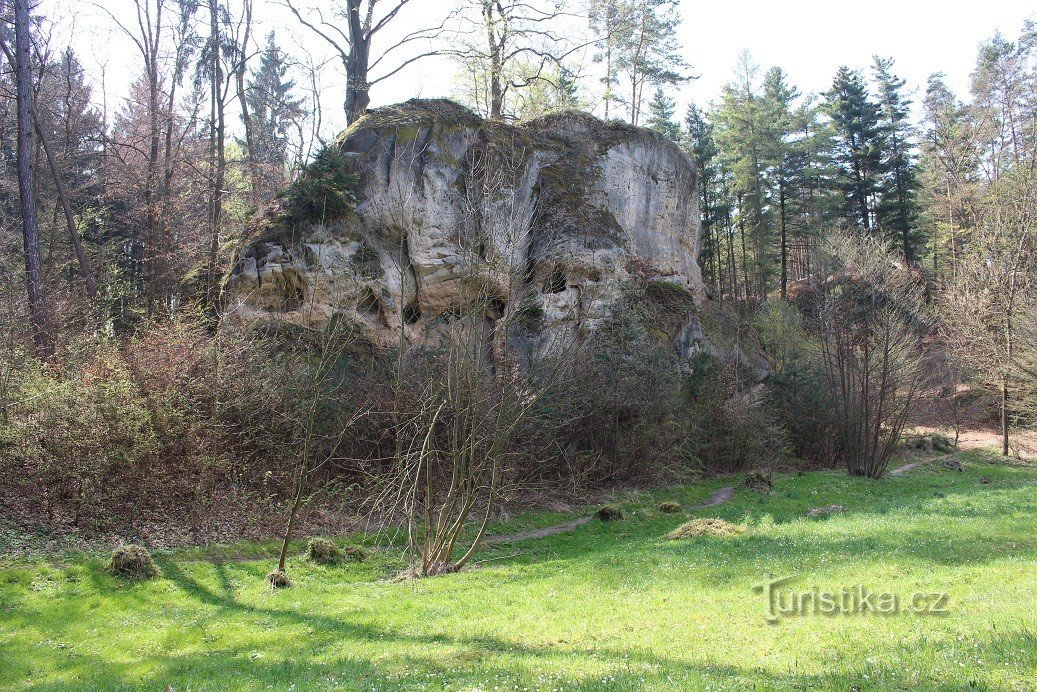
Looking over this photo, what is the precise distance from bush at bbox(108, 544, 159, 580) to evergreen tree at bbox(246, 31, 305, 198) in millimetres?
19705

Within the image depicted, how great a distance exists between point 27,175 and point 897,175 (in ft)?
156

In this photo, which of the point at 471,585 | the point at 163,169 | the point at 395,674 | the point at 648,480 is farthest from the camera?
the point at 163,169

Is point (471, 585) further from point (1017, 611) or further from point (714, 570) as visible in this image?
point (1017, 611)

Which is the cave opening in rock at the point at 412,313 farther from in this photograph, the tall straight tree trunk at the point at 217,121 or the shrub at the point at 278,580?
the shrub at the point at 278,580

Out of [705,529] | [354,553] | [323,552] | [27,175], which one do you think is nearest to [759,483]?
[705,529]

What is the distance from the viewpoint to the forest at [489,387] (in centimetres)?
805

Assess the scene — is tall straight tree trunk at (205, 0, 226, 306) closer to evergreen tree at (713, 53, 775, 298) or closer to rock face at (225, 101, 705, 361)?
rock face at (225, 101, 705, 361)

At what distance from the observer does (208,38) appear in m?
28.3

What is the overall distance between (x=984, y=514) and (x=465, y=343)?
10284mm

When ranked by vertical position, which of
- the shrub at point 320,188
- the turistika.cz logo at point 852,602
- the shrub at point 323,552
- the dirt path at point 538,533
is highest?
the shrub at point 320,188

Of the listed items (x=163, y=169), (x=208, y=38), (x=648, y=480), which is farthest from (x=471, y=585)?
(x=208, y=38)

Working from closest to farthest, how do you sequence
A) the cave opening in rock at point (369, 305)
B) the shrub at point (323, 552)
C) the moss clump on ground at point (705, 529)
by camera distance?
1. the moss clump on ground at point (705, 529)
2. the shrub at point (323, 552)
3. the cave opening in rock at point (369, 305)

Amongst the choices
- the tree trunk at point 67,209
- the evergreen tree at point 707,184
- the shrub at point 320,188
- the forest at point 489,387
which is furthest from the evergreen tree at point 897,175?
the tree trunk at point 67,209

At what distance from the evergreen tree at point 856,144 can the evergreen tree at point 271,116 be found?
117ft
